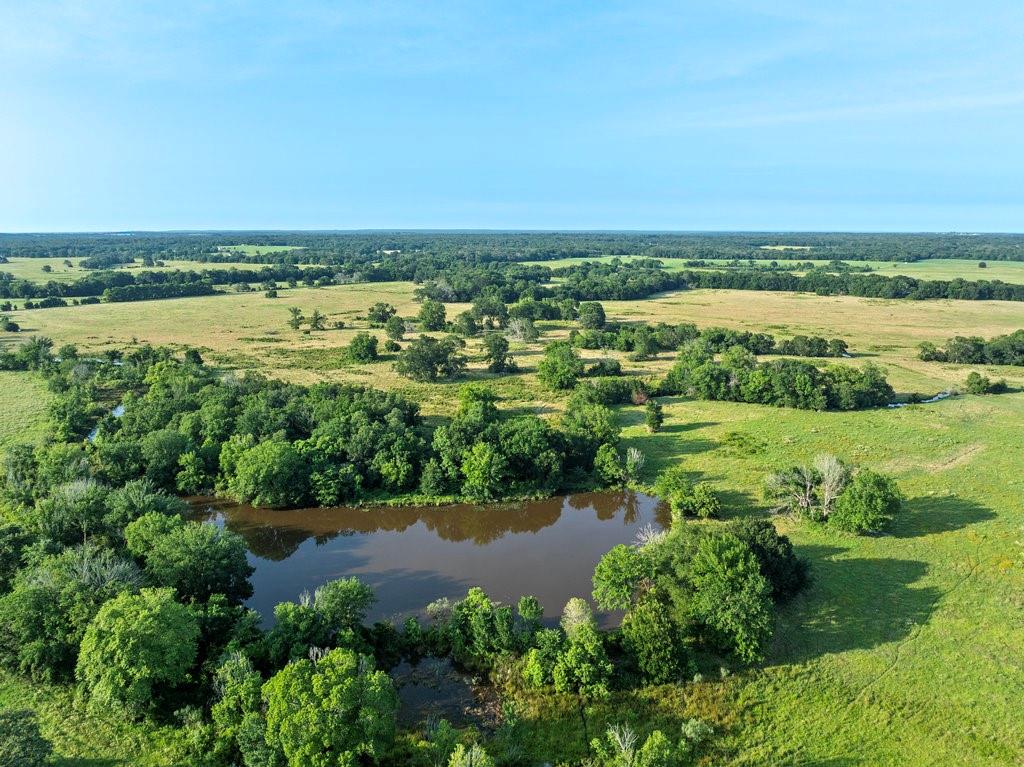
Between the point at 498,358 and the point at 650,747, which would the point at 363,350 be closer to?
the point at 498,358

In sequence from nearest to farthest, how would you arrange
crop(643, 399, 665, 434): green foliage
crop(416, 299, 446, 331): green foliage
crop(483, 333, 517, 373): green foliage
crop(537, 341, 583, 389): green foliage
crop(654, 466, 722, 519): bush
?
1. crop(654, 466, 722, 519): bush
2. crop(643, 399, 665, 434): green foliage
3. crop(537, 341, 583, 389): green foliage
4. crop(483, 333, 517, 373): green foliage
5. crop(416, 299, 446, 331): green foliage

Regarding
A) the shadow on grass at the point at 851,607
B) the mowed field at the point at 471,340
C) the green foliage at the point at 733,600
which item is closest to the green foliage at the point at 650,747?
the green foliage at the point at 733,600

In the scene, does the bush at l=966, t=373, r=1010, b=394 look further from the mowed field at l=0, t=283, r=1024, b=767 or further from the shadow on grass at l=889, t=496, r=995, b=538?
the shadow on grass at l=889, t=496, r=995, b=538

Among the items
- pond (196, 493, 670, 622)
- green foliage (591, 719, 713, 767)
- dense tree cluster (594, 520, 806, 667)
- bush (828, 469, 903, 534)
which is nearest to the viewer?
green foliage (591, 719, 713, 767)

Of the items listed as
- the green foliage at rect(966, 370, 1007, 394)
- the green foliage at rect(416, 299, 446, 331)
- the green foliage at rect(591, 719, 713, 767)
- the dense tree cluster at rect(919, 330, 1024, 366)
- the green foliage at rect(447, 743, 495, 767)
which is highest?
the green foliage at rect(416, 299, 446, 331)

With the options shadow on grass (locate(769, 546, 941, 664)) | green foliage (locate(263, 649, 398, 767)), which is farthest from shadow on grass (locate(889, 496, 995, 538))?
green foliage (locate(263, 649, 398, 767))
